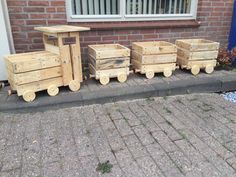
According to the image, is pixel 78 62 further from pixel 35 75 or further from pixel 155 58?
pixel 155 58

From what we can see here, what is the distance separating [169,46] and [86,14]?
4.35ft

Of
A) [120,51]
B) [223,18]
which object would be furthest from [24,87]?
[223,18]

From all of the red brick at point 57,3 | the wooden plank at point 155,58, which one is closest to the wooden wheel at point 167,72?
the wooden plank at point 155,58

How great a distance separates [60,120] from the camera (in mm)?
2729

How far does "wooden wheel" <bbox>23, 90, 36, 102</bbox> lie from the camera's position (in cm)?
284

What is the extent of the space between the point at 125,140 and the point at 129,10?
7.59ft

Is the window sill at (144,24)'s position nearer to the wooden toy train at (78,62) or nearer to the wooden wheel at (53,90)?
the wooden toy train at (78,62)

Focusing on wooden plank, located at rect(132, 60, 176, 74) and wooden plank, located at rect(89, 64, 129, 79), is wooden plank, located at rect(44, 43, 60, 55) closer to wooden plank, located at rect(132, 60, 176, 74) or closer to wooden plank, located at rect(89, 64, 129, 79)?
wooden plank, located at rect(89, 64, 129, 79)

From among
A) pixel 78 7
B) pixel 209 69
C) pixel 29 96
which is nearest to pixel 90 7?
pixel 78 7

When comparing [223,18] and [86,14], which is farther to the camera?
[223,18]

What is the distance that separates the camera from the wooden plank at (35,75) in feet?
8.98

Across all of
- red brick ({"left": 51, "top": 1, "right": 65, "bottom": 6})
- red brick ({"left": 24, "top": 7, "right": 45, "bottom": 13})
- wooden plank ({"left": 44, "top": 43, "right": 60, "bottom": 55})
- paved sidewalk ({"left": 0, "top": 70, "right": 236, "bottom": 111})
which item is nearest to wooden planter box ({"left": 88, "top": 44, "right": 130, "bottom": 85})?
paved sidewalk ({"left": 0, "top": 70, "right": 236, "bottom": 111})

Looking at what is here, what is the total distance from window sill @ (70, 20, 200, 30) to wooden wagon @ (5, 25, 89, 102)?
0.74 metres

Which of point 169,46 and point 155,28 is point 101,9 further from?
point 169,46
